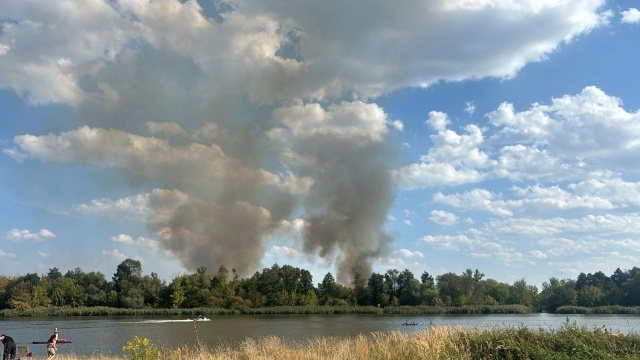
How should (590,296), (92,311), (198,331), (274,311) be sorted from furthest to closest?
1. (274,311)
2. (590,296)
3. (92,311)
4. (198,331)

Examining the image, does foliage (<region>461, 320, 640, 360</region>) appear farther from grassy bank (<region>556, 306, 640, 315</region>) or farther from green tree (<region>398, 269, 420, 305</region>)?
green tree (<region>398, 269, 420, 305</region>)

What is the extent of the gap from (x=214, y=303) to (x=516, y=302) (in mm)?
74949

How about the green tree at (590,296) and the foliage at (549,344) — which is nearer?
the foliage at (549,344)

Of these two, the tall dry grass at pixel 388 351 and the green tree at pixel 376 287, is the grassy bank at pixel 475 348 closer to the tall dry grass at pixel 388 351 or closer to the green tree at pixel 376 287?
the tall dry grass at pixel 388 351

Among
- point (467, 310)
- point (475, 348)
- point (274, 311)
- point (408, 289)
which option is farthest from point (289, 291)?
point (475, 348)

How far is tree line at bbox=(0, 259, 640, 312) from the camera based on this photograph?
11612cm

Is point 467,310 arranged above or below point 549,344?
below

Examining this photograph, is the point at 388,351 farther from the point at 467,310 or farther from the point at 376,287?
the point at 376,287

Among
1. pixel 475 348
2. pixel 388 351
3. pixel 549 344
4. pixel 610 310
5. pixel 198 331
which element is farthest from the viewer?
pixel 610 310

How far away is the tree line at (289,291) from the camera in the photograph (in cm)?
11612

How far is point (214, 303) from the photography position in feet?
390

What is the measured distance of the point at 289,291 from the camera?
5098 inches

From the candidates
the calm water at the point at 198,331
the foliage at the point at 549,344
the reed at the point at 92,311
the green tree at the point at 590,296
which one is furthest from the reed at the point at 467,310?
the foliage at the point at 549,344

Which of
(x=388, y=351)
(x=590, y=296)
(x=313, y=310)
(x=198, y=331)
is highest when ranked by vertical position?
(x=590, y=296)
